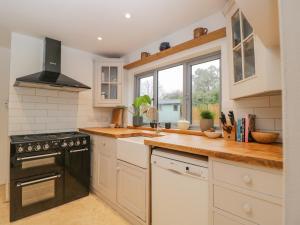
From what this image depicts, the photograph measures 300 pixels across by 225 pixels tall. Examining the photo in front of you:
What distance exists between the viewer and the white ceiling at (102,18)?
65.1 inches

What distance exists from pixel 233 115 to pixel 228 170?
0.74 metres

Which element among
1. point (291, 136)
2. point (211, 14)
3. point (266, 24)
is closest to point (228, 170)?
point (291, 136)

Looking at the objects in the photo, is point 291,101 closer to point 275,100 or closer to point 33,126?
point 275,100

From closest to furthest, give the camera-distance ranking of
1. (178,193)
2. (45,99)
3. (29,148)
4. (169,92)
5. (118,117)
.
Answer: (178,193) → (29,148) → (45,99) → (169,92) → (118,117)

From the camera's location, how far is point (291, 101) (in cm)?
48

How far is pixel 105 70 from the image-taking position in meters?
2.94

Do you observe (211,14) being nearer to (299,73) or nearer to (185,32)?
(185,32)

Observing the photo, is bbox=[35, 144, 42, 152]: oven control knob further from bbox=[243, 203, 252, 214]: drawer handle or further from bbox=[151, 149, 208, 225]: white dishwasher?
bbox=[243, 203, 252, 214]: drawer handle

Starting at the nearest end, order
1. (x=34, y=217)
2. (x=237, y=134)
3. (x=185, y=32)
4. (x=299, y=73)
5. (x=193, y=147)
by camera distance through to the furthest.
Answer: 1. (x=299, y=73)
2. (x=193, y=147)
3. (x=237, y=134)
4. (x=34, y=217)
5. (x=185, y=32)

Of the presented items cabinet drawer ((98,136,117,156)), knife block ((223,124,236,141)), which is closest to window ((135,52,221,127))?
knife block ((223,124,236,141))

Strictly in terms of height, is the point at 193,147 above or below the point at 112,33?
below

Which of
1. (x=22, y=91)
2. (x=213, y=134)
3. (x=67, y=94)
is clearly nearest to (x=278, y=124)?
(x=213, y=134)

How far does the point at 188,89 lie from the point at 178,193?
4.68 ft

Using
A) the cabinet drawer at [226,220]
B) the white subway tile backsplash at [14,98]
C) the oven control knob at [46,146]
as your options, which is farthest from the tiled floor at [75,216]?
the white subway tile backsplash at [14,98]
